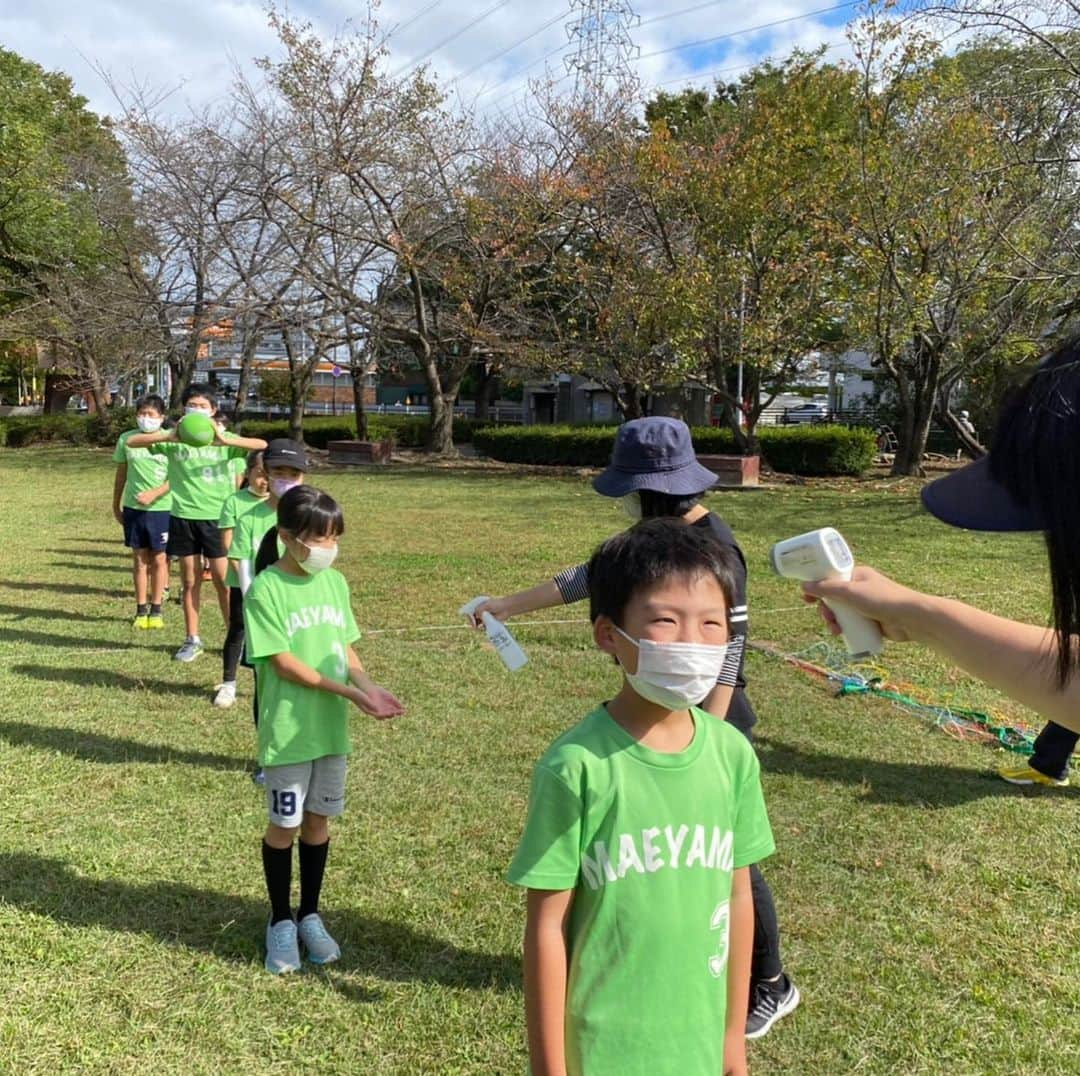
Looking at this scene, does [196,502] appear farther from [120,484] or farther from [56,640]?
[120,484]

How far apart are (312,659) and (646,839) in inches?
68.3

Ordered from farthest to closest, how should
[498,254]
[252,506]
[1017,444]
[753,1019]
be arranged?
[498,254]
[252,506]
[753,1019]
[1017,444]

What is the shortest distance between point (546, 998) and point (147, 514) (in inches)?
264

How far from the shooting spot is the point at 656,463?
8.89 feet

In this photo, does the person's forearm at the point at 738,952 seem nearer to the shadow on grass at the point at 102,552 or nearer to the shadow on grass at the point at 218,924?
the shadow on grass at the point at 218,924

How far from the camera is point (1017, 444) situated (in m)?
1.22

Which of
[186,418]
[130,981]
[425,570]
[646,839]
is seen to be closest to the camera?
[646,839]

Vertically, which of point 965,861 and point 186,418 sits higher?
point 186,418

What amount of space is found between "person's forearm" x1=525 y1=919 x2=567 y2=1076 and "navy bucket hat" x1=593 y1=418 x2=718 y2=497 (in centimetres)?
133

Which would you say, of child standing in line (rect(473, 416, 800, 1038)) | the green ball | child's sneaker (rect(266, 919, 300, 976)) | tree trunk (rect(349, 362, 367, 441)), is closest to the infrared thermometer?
child standing in line (rect(473, 416, 800, 1038))

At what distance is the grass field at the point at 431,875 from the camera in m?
2.70

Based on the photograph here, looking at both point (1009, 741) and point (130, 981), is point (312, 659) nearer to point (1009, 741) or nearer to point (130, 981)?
point (130, 981)

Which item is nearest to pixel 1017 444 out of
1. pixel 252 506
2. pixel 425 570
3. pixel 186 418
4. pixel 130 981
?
pixel 130 981

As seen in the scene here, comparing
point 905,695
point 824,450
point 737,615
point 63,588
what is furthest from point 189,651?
point 824,450
